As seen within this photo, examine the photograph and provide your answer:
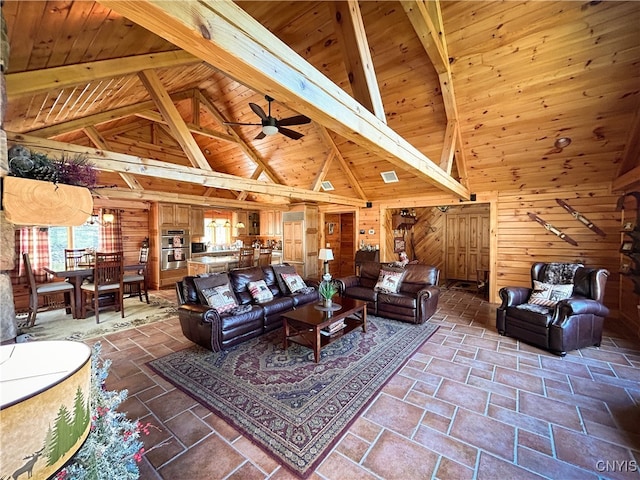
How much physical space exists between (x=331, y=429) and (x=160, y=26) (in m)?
2.60

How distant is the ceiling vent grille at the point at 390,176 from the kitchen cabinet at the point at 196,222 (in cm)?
542

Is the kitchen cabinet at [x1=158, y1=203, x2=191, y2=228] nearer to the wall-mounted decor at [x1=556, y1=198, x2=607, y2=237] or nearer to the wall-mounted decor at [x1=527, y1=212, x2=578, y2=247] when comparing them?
the wall-mounted decor at [x1=527, y1=212, x2=578, y2=247]

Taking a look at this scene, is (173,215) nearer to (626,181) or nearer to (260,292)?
(260,292)

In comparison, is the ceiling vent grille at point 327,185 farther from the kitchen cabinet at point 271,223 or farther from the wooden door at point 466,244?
the wooden door at point 466,244

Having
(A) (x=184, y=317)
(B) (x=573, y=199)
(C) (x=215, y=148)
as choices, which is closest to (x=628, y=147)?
(B) (x=573, y=199)

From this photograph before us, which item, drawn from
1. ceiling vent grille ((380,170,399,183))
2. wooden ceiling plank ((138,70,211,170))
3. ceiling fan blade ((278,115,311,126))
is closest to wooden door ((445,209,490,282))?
ceiling vent grille ((380,170,399,183))

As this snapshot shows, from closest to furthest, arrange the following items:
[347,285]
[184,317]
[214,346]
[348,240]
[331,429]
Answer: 1. [331,429]
2. [214,346]
3. [184,317]
4. [347,285]
5. [348,240]

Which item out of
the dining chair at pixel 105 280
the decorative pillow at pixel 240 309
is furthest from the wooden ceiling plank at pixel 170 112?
the dining chair at pixel 105 280

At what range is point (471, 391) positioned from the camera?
256 cm

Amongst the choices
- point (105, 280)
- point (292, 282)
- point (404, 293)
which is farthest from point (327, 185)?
point (105, 280)

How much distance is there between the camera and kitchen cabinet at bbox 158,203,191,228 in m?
7.09

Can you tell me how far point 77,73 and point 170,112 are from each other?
1349 mm

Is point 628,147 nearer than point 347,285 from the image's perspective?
Yes

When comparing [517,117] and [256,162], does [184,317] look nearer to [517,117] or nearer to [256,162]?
[256,162]
